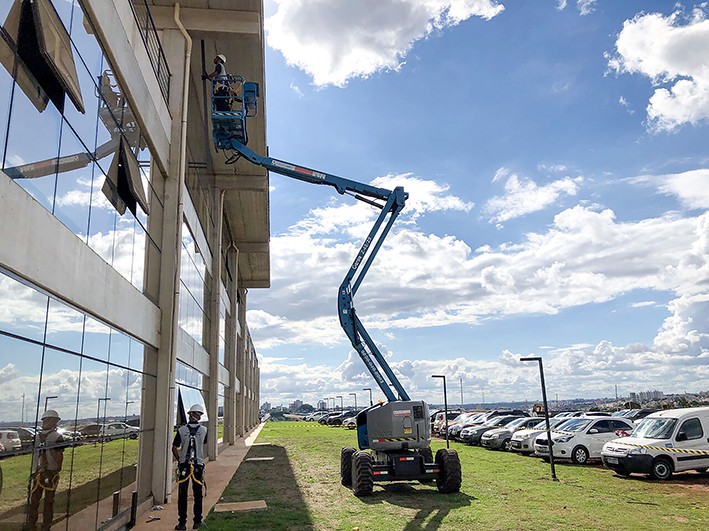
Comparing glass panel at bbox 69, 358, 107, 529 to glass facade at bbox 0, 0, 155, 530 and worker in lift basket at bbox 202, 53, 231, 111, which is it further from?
worker in lift basket at bbox 202, 53, 231, 111

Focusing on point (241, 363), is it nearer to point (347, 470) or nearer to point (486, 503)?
point (347, 470)

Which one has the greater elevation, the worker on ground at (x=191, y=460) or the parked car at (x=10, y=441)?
the parked car at (x=10, y=441)

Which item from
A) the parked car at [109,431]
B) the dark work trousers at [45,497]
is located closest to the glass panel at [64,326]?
the parked car at [109,431]

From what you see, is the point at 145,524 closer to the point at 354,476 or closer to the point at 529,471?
the point at 354,476

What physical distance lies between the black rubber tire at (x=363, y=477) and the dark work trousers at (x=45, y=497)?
734 centimetres

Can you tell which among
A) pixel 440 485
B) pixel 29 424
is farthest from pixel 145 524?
pixel 440 485

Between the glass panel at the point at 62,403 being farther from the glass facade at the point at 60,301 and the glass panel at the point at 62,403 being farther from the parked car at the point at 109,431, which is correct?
the parked car at the point at 109,431

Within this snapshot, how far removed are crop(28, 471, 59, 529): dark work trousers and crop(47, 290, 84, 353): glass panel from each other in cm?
156

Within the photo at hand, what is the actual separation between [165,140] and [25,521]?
9.38 metres

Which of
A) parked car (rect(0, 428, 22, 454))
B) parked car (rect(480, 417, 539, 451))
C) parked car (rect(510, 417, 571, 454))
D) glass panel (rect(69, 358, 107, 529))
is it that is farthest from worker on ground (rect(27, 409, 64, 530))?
parked car (rect(480, 417, 539, 451))

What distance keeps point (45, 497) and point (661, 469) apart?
14.9 m

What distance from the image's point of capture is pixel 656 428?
17250mm

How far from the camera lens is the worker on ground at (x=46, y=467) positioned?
6883 millimetres

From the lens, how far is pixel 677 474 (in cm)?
1731
